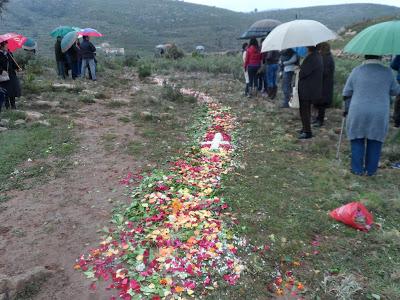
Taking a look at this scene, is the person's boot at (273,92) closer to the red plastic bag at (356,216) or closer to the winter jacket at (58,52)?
the red plastic bag at (356,216)

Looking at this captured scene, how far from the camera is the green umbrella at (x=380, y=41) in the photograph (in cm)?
473

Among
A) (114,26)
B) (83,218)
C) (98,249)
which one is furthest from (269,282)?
(114,26)

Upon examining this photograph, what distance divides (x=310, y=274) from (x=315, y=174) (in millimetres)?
2273

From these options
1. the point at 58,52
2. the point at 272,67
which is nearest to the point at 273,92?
the point at 272,67

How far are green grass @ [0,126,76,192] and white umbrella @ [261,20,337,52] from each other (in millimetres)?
3973

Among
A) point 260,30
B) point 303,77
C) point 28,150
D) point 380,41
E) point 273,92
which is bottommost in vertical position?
point 28,150

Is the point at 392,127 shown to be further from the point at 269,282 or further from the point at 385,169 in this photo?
the point at 269,282

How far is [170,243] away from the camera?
12.7 feet

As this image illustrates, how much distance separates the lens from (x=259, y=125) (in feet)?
25.9

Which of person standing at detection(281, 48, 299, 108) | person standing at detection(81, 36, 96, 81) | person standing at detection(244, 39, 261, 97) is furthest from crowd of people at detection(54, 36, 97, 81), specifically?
person standing at detection(281, 48, 299, 108)

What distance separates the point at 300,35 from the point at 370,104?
6.23 ft

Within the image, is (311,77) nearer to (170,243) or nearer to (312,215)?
(312,215)

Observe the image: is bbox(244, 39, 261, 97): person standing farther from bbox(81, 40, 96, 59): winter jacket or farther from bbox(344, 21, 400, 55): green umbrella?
bbox(81, 40, 96, 59): winter jacket

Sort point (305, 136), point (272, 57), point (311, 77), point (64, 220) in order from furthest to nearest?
point (272, 57) < point (305, 136) < point (311, 77) < point (64, 220)
